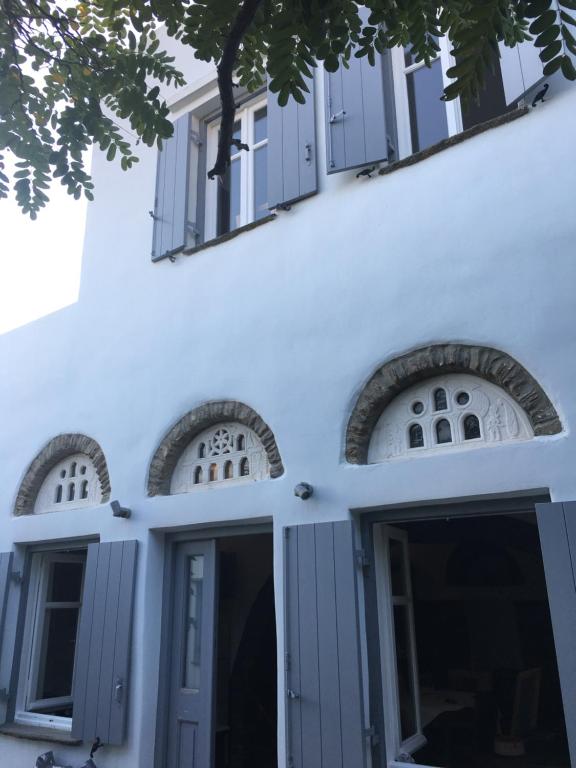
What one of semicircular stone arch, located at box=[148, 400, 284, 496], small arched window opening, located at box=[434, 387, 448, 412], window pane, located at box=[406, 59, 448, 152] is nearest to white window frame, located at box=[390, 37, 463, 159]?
window pane, located at box=[406, 59, 448, 152]

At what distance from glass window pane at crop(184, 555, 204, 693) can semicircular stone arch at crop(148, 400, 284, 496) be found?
67 cm

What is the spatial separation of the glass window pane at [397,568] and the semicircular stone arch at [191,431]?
1156 millimetres

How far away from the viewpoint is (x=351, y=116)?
201 inches

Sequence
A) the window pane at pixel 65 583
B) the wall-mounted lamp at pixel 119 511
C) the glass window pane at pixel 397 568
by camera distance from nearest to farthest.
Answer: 1. the glass window pane at pixel 397 568
2. the wall-mounted lamp at pixel 119 511
3. the window pane at pixel 65 583

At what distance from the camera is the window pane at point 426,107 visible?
498cm

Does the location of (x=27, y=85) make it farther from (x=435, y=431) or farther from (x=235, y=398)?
(x=435, y=431)

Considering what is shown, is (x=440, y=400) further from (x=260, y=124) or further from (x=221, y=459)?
(x=260, y=124)

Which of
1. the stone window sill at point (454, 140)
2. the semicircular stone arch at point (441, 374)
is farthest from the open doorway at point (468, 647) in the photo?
the stone window sill at point (454, 140)

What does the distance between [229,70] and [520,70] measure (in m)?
2.64

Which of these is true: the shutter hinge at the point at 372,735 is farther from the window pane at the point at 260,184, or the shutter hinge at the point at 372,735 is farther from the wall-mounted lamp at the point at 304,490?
the window pane at the point at 260,184

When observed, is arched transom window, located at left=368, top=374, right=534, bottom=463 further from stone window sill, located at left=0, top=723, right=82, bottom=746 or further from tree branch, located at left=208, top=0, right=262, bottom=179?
stone window sill, located at left=0, top=723, right=82, bottom=746

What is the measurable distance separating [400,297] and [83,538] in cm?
359

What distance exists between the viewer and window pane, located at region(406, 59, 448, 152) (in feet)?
16.3

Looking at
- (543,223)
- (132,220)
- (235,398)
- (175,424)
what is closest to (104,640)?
(175,424)
